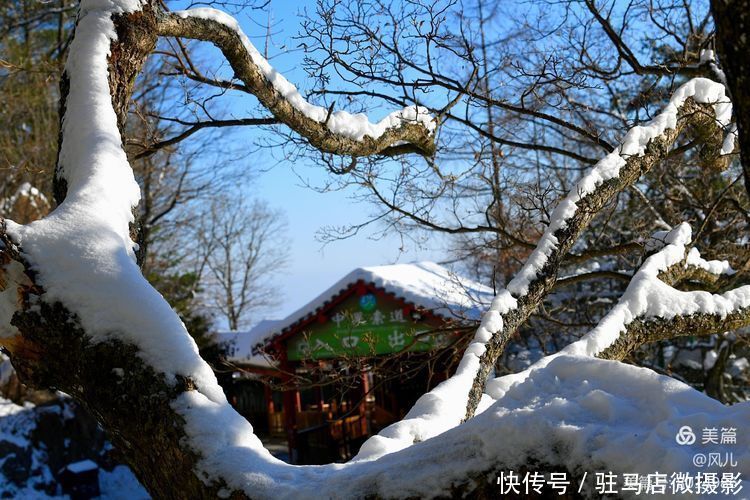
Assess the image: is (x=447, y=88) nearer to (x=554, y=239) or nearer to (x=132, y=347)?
(x=554, y=239)

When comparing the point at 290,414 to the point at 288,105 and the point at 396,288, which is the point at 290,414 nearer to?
the point at 396,288

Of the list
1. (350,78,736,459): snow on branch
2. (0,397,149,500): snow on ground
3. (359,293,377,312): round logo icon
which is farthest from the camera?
(0,397,149,500): snow on ground

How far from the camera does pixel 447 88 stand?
5.89 metres

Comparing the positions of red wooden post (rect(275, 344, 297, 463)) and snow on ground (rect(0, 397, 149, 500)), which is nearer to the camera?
snow on ground (rect(0, 397, 149, 500))

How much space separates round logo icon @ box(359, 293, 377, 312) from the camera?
1127cm

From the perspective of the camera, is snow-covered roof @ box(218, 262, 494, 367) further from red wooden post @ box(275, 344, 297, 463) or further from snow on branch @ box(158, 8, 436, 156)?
snow on branch @ box(158, 8, 436, 156)

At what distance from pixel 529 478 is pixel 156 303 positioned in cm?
133

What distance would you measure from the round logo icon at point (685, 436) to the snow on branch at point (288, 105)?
3008 millimetres

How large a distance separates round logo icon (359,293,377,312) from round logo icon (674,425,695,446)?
9.99 metres

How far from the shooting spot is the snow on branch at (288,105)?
3488 mm

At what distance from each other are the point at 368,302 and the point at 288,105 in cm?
762

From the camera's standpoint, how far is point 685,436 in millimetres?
1273

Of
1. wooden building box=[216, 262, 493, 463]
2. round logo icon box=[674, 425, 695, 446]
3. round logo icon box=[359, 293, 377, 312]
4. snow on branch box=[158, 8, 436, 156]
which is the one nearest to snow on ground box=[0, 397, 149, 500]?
wooden building box=[216, 262, 493, 463]

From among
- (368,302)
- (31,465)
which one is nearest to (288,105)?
(368,302)
